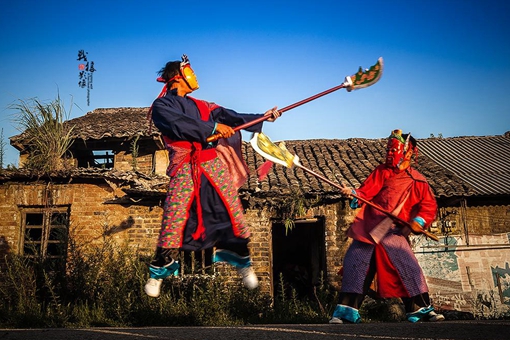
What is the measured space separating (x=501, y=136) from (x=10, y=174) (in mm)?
14680

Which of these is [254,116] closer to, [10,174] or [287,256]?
[10,174]

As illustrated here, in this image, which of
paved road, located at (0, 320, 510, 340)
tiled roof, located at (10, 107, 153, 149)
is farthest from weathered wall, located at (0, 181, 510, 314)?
paved road, located at (0, 320, 510, 340)

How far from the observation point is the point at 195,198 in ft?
10.9

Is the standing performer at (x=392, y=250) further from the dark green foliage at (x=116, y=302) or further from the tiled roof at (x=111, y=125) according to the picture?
the tiled roof at (x=111, y=125)

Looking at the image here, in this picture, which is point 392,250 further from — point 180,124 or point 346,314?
point 180,124

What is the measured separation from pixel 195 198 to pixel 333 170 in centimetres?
779

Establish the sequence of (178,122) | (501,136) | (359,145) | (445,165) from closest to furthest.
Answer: (178,122)
(445,165)
(359,145)
(501,136)

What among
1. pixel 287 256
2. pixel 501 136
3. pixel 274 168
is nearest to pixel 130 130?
pixel 274 168

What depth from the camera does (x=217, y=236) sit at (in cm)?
335

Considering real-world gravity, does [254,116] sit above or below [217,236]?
above

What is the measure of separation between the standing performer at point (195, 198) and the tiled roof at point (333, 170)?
5.85 m

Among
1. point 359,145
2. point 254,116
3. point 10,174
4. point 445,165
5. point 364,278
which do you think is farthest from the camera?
point 359,145

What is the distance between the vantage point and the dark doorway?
1048cm

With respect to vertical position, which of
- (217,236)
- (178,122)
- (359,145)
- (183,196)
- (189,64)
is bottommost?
(217,236)
